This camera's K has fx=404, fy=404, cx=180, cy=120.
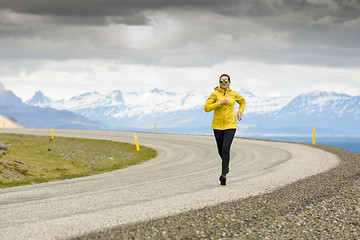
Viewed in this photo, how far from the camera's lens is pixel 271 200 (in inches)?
327

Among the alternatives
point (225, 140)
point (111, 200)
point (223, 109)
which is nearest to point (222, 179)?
point (225, 140)

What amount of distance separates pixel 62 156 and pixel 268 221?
24.5 m

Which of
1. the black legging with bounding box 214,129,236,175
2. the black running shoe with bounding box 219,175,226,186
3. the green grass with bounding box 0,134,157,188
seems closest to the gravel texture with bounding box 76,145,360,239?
the black running shoe with bounding box 219,175,226,186

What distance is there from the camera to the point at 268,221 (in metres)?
6.70

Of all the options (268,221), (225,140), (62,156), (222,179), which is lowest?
(62,156)

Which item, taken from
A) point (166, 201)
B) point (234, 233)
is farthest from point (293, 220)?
point (166, 201)

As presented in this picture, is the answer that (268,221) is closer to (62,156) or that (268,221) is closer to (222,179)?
(222,179)

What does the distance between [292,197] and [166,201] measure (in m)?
2.74

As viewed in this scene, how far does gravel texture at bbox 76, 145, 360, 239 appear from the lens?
5910 mm

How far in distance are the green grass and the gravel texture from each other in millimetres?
10872

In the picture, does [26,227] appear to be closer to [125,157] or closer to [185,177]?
[185,177]

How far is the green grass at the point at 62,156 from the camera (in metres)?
18.7

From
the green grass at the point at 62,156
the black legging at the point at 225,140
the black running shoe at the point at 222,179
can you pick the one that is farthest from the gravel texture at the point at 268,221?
the green grass at the point at 62,156

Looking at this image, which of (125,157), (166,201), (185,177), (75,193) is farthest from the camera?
(125,157)
